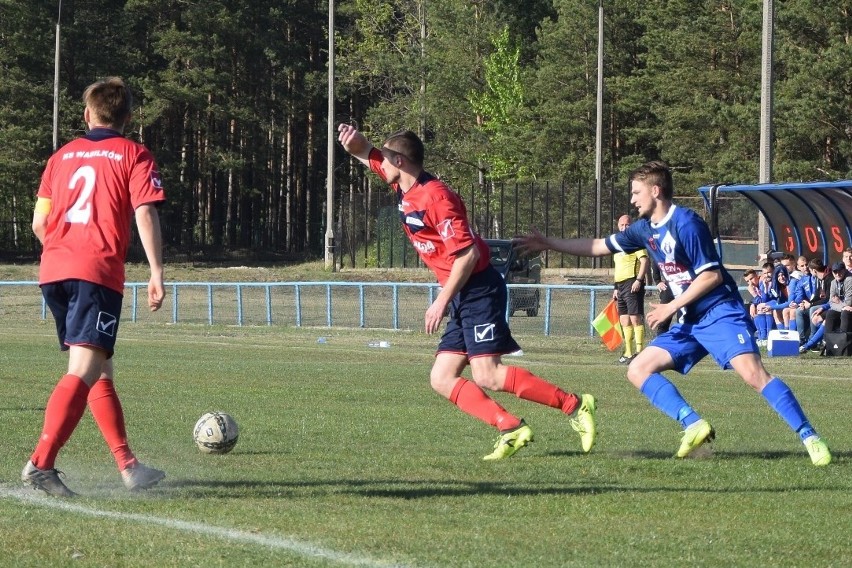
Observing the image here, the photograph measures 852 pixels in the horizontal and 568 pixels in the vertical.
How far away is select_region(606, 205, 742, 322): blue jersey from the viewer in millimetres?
8180

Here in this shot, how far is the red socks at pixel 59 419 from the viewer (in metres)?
6.44

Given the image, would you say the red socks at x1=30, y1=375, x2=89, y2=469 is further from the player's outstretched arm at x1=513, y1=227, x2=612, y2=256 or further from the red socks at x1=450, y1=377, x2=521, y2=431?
the player's outstretched arm at x1=513, y1=227, x2=612, y2=256

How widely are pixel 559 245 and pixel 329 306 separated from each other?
2147cm

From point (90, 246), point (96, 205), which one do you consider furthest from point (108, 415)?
point (96, 205)

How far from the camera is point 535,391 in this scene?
331 inches

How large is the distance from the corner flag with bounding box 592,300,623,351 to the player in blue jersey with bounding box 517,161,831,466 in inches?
509

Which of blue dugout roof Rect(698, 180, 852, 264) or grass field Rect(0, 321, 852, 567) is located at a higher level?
blue dugout roof Rect(698, 180, 852, 264)

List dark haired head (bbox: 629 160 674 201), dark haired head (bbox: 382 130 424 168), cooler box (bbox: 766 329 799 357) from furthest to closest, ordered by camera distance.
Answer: cooler box (bbox: 766 329 799 357)
dark haired head (bbox: 629 160 674 201)
dark haired head (bbox: 382 130 424 168)

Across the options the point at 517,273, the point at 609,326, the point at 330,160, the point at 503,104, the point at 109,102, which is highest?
the point at 503,104

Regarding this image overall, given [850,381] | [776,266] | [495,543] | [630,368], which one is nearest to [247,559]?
[495,543]

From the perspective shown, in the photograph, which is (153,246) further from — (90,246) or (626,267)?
(626,267)

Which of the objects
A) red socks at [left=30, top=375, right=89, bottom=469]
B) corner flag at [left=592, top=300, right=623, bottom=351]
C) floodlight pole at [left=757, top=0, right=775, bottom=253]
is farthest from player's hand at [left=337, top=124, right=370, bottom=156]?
floodlight pole at [left=757, top=0, right=775, bottom=253]

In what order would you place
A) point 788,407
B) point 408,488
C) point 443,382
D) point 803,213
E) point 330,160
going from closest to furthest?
point 408,488, point 788,407, point 443,382, point 803,213, point 330,160

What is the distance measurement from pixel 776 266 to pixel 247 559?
736 inches
